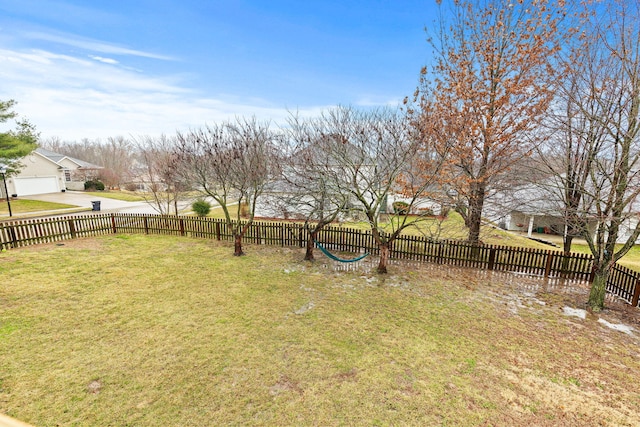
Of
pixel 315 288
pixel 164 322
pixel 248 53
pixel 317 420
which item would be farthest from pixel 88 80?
pixel 317 420

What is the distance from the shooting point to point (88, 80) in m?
14.9

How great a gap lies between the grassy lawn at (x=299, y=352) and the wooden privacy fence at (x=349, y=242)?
1.11 meters

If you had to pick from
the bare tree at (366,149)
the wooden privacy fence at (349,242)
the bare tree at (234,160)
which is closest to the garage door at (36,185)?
the wooden privacy fence at (349,242)

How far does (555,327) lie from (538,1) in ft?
32.2

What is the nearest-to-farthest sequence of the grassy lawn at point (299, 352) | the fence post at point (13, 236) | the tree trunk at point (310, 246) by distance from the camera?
the grassy lawn at point (299, 352), the tree trunk at point (310, 246), the fence post at point (13, 236)

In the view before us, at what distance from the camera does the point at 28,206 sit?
21531mm

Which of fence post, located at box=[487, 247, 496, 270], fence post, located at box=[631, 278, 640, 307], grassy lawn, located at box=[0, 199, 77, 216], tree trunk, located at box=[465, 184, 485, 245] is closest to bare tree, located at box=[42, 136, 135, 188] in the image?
grassy lawn, located at box=[0, 199, 77, 216]

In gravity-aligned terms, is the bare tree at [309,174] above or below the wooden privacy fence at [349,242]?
above

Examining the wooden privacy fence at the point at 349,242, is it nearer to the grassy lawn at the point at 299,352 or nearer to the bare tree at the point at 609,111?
the grassy lawn at the point at 299,352

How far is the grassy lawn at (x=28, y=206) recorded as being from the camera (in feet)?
65.9

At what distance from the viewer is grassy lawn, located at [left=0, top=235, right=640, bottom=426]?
354 centimetres

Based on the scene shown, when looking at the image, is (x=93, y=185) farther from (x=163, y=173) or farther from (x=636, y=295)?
(x=636, y=295)

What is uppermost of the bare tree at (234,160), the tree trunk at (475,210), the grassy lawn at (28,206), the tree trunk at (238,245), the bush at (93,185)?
the bare tree at (234,160)

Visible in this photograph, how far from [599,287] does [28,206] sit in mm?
33542
